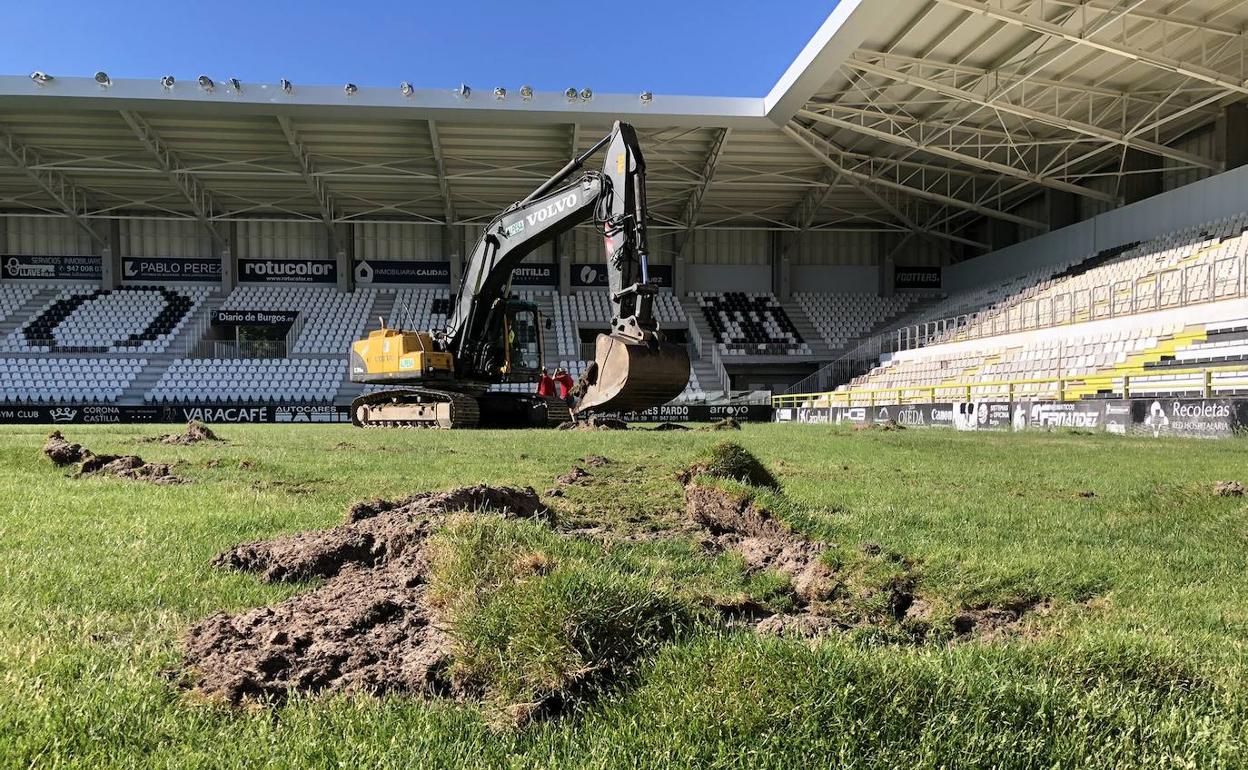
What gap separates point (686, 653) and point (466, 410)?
1787 centimetres

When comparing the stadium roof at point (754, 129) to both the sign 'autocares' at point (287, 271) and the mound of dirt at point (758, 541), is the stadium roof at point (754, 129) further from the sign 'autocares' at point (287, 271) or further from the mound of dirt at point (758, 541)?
the mound of dirt at point (758, 541)

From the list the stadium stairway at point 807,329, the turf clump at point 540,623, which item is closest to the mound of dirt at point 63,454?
the turf clump at point 540,623

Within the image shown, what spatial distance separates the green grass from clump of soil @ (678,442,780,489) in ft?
1.41

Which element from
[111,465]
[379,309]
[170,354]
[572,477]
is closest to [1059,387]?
[572,477]

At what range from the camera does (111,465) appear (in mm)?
7941

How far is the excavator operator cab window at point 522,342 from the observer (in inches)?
802

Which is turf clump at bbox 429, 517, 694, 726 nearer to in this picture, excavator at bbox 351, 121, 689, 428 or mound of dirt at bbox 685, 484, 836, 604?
mound of dirt at bbox 685, 484, 836, 604

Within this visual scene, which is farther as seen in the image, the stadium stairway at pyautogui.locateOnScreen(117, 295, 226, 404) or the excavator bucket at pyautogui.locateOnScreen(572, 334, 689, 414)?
the stadium stairway at pyautogui.locateOnScreen(117, 295, 226, 404)

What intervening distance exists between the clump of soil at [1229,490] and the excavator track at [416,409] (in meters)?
16.1

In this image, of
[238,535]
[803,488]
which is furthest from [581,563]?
[803,488]

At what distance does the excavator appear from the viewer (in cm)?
993

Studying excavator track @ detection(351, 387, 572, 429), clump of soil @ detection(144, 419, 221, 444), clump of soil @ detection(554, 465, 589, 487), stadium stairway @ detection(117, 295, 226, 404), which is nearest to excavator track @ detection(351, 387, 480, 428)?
excavator track @ detection(351, 387, 572, 429)

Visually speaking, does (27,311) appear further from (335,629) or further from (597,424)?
(335,629)

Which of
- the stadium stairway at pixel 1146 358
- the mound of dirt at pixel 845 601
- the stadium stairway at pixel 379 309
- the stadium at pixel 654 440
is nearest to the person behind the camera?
the stadium at pixel 654 440
